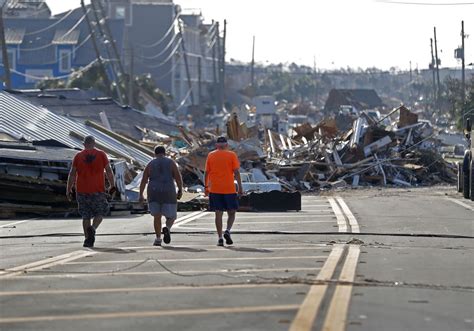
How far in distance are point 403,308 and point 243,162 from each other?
33.7 metres

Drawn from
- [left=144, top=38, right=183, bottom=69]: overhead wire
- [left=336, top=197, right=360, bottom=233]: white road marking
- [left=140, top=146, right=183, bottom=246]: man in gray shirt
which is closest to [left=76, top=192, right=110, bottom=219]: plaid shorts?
[left=140, top=146, right=183, bottom=246]: man in gray shirt

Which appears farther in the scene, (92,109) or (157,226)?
(92,109)

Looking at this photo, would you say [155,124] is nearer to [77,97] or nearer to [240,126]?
[77,97]

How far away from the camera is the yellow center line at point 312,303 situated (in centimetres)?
943

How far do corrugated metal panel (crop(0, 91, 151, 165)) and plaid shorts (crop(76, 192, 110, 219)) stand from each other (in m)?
15.9

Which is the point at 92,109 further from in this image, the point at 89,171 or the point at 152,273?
the point at 152,273

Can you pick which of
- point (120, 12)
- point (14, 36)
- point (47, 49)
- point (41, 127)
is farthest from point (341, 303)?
point (120, 12)

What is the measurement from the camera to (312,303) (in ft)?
34.7

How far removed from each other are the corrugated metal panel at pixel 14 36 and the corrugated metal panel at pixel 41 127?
230 ft

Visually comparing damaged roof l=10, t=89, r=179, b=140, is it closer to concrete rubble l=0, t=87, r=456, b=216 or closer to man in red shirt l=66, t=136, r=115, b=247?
concrete rubble l=0, t=87, r=456, b=216

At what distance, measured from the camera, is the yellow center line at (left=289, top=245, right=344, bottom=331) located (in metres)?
9.43

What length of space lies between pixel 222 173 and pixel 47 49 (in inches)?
3881

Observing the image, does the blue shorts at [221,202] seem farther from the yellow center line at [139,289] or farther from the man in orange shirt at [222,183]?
the yellow center line at [139,289]

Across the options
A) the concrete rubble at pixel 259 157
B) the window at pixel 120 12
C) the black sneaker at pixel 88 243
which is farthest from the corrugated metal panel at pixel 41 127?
the window at pixel 120 12
